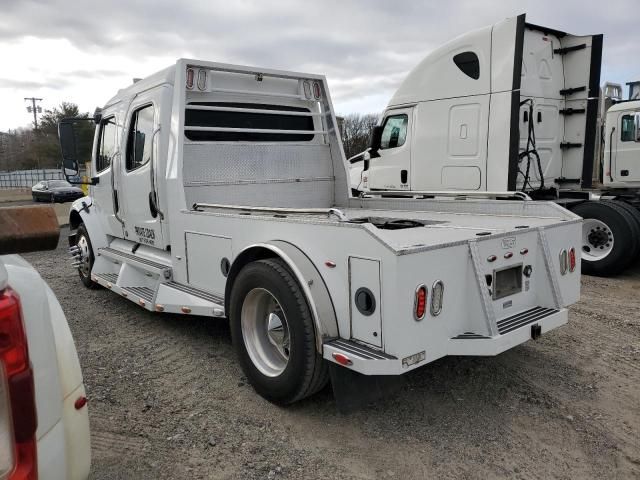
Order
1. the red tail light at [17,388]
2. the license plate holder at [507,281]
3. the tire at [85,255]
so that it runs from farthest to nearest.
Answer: the tire at [85,255] < the license plate holder at [507,281] < the red tail light at [17,388]

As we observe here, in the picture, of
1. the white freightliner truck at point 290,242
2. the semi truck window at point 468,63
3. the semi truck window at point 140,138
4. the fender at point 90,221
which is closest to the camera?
the white freightliner truck at point 290,242

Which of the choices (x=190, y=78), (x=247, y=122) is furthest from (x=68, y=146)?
(x=247, y=122)

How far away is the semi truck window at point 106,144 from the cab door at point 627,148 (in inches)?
327

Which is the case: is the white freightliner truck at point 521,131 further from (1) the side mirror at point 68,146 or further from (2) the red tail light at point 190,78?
(1) the side mirror at point 68,146

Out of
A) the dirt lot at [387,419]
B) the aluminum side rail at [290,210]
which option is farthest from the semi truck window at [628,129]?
the aluminum side rail at [290,210]

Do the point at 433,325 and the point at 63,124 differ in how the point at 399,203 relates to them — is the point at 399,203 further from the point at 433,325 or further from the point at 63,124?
the point at 63,124

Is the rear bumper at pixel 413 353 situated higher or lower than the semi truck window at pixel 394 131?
lower

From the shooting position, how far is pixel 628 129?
9.08 meters

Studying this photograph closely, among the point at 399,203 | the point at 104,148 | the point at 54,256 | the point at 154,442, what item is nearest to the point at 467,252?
the point at 154,442

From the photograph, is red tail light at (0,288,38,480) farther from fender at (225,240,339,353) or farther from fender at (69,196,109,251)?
fender at (69,196,109,251)

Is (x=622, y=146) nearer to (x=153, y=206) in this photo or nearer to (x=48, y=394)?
(x=153, y=206)

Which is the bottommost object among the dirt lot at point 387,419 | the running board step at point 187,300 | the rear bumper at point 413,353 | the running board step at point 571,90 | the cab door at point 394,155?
the dirt lot at point 387,419

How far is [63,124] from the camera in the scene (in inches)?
246

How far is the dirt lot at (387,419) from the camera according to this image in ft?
9.55
